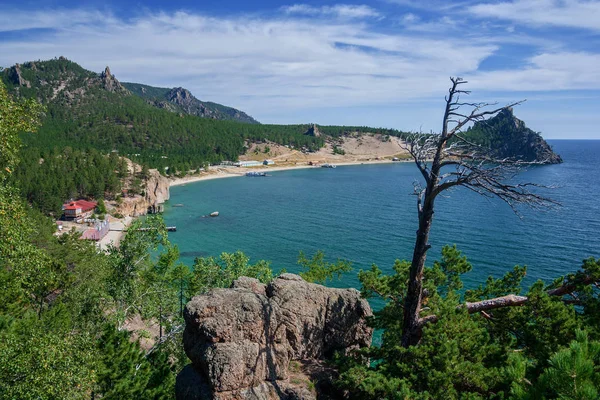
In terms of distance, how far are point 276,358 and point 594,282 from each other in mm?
10004

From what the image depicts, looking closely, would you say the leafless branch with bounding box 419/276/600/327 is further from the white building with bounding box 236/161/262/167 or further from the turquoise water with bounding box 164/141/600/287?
the white building with bounding box 236/161/262/167

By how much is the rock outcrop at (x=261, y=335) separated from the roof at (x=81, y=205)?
237 feet

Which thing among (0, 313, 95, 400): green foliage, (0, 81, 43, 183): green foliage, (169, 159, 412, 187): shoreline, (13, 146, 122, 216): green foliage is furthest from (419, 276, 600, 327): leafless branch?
(169, 159, 412, 187): shoreline

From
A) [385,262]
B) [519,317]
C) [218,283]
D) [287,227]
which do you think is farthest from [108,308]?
[287,227]

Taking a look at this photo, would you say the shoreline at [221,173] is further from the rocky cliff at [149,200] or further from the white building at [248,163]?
the rocky cliff at [149,200]

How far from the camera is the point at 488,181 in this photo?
35.9 ft

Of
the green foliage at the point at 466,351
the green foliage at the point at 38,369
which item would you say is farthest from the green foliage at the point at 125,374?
the green foliage at the point at 466,351

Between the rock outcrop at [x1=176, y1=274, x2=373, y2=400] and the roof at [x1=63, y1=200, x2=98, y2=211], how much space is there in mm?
72371

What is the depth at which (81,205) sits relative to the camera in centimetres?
7762

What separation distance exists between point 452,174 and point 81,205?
80876mm

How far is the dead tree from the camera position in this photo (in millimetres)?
10688

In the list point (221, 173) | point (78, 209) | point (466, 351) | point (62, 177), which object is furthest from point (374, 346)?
point (221, 173)

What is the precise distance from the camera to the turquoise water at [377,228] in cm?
5194

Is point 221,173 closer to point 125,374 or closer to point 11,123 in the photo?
point 125,374
